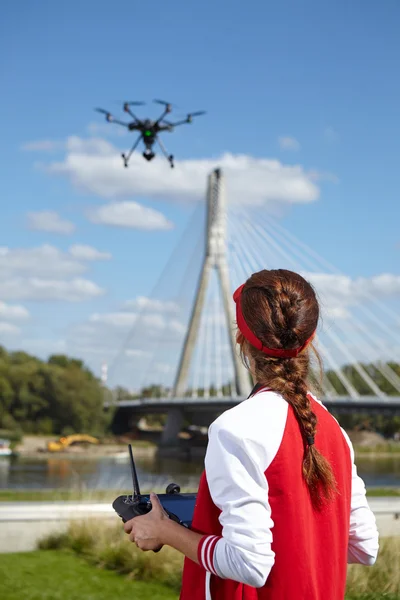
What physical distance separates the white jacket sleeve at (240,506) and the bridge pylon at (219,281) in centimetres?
2833

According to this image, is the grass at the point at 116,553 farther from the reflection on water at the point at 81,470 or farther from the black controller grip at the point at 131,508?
the reflection on water at the point at 81,470

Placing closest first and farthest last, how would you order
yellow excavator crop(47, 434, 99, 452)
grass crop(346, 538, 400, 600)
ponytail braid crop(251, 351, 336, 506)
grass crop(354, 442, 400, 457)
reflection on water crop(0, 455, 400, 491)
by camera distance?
1. ponytail braid crop(251, 351, 336, 506)
2. grass crop(346, 538, 400, 600)
3. reflection on water crop(0, 455, 400, 491)
4. grass crop(354, 442, 400, 457)
5. yellow excavator crop(47, 434, 99, 452)

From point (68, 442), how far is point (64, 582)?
39.8m

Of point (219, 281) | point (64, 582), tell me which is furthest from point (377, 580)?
point (219, 281)

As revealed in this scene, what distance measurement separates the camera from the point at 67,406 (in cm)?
5006

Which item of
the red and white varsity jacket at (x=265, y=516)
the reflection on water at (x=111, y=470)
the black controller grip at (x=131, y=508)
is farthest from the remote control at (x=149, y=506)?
→ the reflection on water at (x=111, y=470)

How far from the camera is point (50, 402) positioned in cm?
5122

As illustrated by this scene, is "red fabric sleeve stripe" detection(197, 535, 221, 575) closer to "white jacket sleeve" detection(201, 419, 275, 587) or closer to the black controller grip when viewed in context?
"white jacket sleeve" detection(201, 419, 275, 587)

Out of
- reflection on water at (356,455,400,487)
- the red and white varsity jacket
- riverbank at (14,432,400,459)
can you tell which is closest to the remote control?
the red and white varsity jacket

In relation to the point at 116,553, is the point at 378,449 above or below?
above

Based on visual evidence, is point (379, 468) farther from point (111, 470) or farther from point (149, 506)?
point (149, 506)

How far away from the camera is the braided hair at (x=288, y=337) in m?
1.58

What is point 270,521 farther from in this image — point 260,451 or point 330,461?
point 330,461

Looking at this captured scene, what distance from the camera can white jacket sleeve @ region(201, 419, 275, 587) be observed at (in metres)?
1.43
